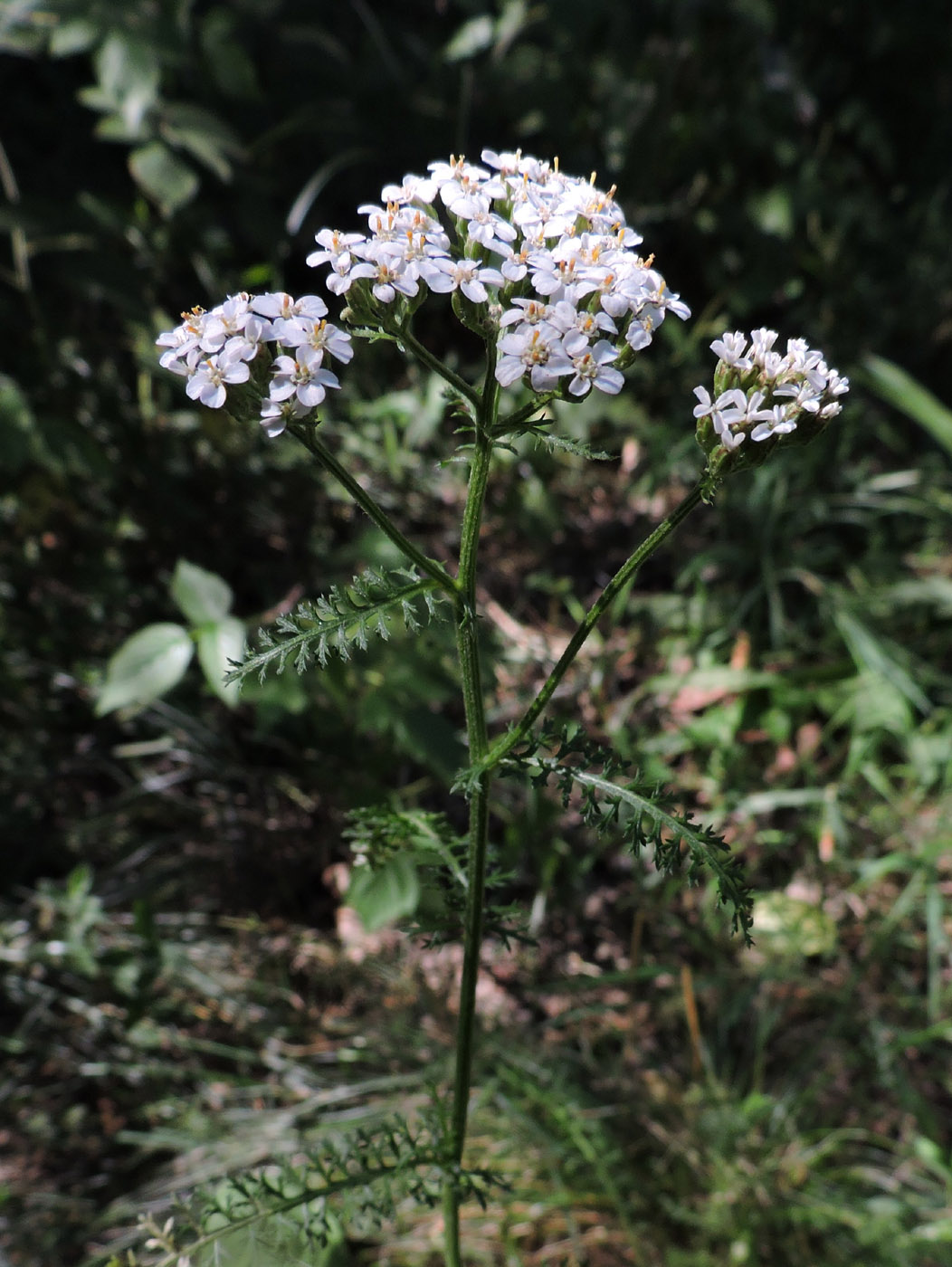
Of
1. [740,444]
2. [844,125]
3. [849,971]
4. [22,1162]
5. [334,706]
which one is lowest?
[22,1162]

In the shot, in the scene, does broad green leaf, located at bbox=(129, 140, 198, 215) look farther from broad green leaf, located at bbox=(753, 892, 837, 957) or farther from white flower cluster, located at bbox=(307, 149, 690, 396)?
broad green leaf, located at bbox=(753, 892, 837, 957)

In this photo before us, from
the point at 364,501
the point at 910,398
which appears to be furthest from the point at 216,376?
the point at 910,398

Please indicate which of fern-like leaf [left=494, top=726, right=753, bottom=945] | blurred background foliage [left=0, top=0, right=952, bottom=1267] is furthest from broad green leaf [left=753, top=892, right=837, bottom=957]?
fern-like leaf [left=494, top=726, right=753, bottom=945]

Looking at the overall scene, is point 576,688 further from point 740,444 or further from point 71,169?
point 71,169

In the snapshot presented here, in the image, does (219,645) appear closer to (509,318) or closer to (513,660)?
(513,660)

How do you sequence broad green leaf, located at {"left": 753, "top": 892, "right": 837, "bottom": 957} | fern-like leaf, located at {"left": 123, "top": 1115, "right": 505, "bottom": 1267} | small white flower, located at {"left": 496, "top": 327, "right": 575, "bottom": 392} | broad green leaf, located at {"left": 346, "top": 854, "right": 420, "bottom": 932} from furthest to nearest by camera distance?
1. broad green leaf, located at {"left": 753, "top": 892, "right": 837, "bottom": 957}
2. broad green leaf, located at {"left": 346, "top": 854, "right": 420, "bottom": 932}
3. fern-like leaf, located at {"left": 123, "top": 1115, "right": 505, "bottom": 1267}
4. small white flower, located at {"left": 496, "top": 327, "right": 575, "bottom": 392}

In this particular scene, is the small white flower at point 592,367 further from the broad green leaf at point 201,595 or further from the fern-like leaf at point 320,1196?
the broad green leaf at point 201,595

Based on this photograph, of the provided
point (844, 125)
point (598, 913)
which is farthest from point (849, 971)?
point (844, 125)
